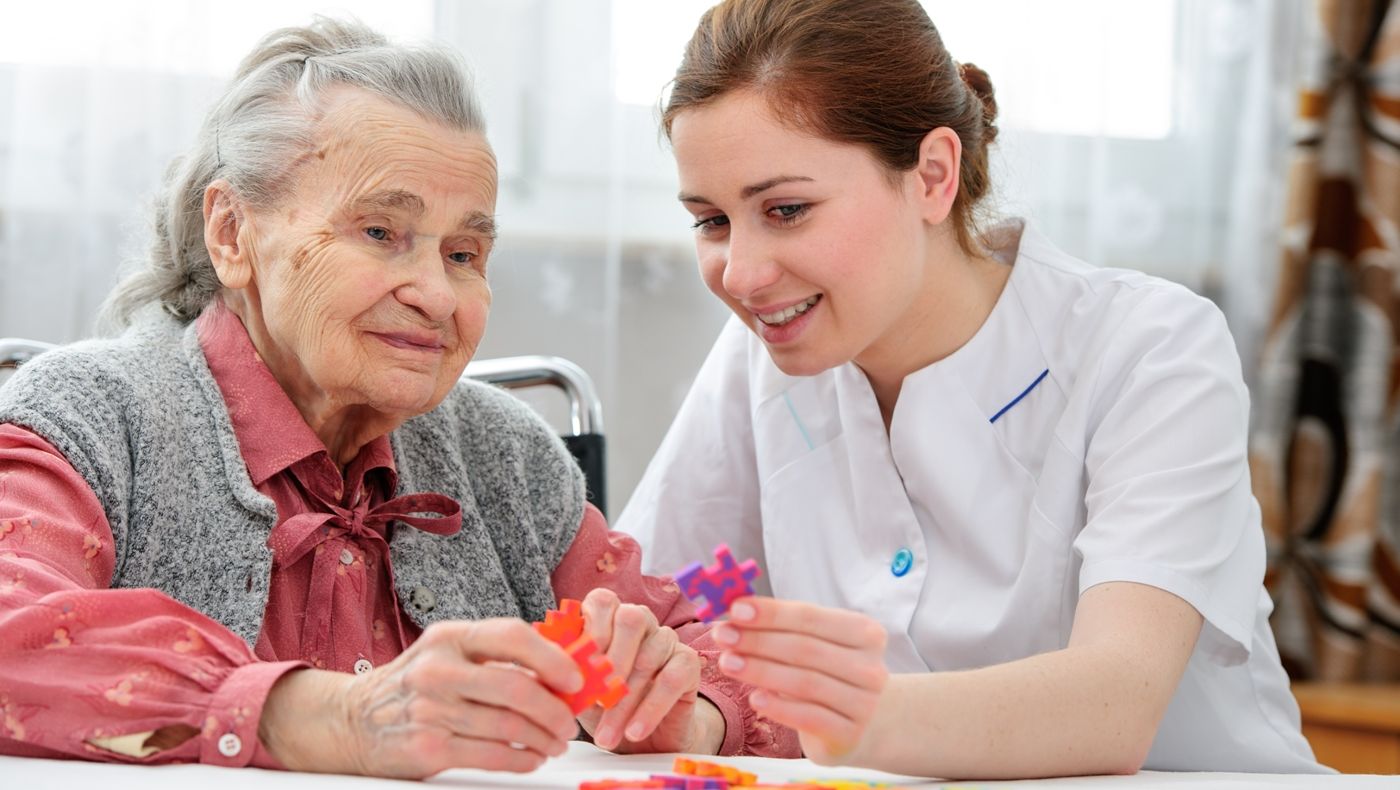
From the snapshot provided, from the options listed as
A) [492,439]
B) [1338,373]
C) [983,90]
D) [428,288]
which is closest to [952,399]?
[983,90]

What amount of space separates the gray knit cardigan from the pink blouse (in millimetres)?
26

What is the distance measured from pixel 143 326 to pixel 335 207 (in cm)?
28

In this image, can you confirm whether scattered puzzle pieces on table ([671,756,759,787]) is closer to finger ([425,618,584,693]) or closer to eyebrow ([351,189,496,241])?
finger ([425,618,584,693])

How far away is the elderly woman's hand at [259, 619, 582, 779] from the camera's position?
1.00m

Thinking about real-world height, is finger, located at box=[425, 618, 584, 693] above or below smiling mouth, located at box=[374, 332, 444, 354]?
below

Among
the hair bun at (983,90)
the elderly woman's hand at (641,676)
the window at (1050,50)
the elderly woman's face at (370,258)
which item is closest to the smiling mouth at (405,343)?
the elderly woman's face at (370,258)

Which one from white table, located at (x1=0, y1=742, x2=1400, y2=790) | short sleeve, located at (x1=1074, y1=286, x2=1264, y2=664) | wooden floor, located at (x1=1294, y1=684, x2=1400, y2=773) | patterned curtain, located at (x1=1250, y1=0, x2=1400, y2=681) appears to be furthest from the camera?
patterned curtain, located at (x1=1250, y1=0, x2=1400, y2=681)

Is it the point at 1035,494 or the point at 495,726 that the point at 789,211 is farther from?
the point at 495,726

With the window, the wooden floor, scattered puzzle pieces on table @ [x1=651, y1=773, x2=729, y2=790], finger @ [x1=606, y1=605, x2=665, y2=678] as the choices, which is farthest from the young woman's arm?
the window

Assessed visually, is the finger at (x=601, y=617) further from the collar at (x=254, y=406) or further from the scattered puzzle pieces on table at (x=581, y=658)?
the collar at (x=254, y=406)

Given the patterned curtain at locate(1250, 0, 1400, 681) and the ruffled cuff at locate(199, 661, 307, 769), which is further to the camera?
the patterned curtain at locate(1250, 0, 1400, 681)

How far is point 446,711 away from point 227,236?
666 millimetres

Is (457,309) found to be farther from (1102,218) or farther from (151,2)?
(1102,218)

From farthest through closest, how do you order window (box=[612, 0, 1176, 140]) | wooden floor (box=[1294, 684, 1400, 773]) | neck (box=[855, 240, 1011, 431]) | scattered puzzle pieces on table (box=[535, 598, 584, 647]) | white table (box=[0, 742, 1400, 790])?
window (box=[612, 0, 1176, 140]) → wooden floor (box=[1294, 684, 1400, 773]) → neck (box=[855, 240, 1011, 431]) → scattered puzzle pieces on table (box=[535, 598, 584, 647]) → white table (box=[0, 742, 1400, 790])
